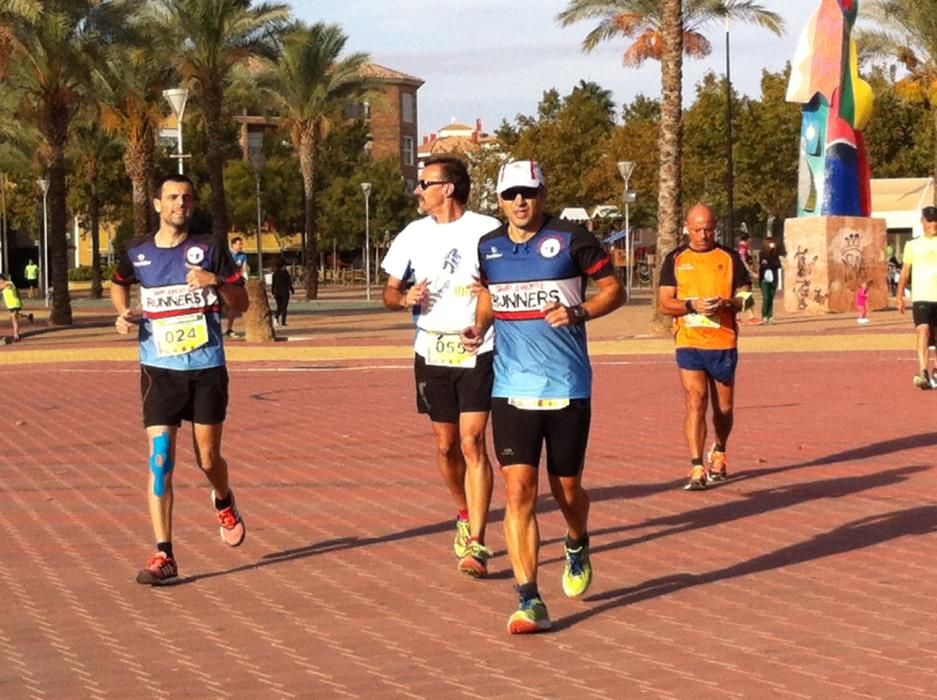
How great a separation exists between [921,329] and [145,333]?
34.9 feet

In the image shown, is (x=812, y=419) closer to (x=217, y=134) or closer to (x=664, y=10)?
(x=664, y=10)

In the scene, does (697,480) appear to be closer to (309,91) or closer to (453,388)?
(453,388)

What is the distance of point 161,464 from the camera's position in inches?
336

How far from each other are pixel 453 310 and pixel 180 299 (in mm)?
1206

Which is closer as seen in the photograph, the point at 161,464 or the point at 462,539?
the point at 161,464

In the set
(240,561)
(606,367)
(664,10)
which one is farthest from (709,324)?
(664,10)

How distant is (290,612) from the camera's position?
7730 millimetres

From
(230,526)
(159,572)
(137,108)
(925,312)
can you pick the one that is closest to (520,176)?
(159,572)

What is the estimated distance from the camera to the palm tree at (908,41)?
4562 cm

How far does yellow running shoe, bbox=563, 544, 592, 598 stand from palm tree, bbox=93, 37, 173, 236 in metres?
44.1

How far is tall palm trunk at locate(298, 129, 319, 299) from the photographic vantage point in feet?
194

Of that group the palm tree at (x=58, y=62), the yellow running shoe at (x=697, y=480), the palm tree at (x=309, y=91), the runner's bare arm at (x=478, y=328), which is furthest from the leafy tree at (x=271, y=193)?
the runner's bare arm at (x=478, y=328)

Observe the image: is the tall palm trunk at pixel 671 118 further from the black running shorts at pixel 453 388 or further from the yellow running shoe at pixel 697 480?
the black running shorts at pixel 453 388

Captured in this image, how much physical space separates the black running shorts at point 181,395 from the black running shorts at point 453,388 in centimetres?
90
